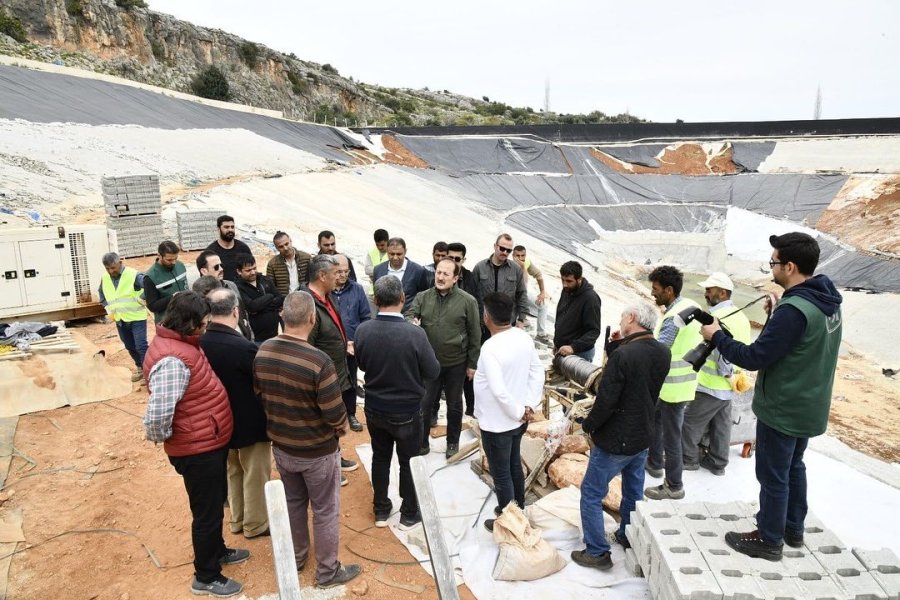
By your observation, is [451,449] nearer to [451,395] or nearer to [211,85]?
[451,395]

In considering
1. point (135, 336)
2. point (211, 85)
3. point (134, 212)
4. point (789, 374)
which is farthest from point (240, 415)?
point (211, 85)

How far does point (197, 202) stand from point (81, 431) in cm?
1020

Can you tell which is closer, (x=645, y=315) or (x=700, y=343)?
(x=645, y=315)

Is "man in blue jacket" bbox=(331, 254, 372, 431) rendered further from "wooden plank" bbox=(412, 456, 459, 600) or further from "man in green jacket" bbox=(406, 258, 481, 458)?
"wooden plank" bbox=(412, 456, 459, 600)

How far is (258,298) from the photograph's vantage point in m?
5.71

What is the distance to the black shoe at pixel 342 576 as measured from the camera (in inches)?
144

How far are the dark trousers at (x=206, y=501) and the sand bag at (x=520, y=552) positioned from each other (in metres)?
1.87

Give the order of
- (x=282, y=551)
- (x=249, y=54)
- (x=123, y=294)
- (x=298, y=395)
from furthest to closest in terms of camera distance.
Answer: (x=249, y=54) < (x=123, y=294) < (x=298, y=395) < (x=282, y=551)

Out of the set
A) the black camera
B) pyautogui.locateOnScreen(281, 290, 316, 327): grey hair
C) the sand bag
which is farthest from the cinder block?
pyautogui.locateOnScreen(281, 290, 316, 327): grey hair

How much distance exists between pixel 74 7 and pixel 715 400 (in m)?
52.2

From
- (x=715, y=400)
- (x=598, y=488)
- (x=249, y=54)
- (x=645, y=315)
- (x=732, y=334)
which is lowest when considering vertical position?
(x=598, y=488)

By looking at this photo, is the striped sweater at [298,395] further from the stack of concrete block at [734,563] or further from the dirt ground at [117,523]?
the stack of concrete block at [734,563]

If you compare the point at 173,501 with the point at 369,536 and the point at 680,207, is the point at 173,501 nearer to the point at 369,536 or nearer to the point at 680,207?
the point at 369,536

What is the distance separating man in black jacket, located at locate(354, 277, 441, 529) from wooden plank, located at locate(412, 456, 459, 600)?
3.00 ft
